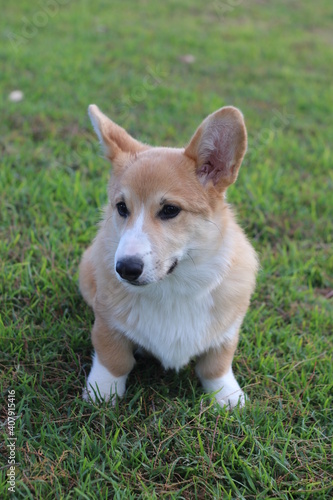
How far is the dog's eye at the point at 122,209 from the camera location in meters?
2.35

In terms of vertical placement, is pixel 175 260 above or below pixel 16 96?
above

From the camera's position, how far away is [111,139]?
259cm

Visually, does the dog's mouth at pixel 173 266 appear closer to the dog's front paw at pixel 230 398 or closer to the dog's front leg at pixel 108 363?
the dog's front leg at pixel 108 363

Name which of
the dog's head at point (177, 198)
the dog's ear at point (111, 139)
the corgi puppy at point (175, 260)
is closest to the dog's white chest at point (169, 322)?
the corgi puppy at point (175, 260)

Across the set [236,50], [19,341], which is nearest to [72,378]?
[19,341]

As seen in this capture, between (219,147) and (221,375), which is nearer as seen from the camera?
(219,147)

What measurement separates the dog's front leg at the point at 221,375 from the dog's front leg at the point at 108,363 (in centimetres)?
38

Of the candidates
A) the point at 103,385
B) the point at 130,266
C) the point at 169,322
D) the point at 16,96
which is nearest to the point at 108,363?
the point at 103,385

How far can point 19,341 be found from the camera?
2773 millimetres

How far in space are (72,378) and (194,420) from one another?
0.70 metres

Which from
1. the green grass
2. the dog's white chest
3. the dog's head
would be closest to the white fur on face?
the dog's head

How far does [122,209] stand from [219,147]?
1.75 ft

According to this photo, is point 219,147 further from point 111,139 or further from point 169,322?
point 169,322

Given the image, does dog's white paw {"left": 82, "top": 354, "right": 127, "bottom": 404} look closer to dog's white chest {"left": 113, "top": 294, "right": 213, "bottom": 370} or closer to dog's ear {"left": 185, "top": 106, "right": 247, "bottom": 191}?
dog's white chest {"left": 113, "top": 294, "right": 213, "bottom": 370}
